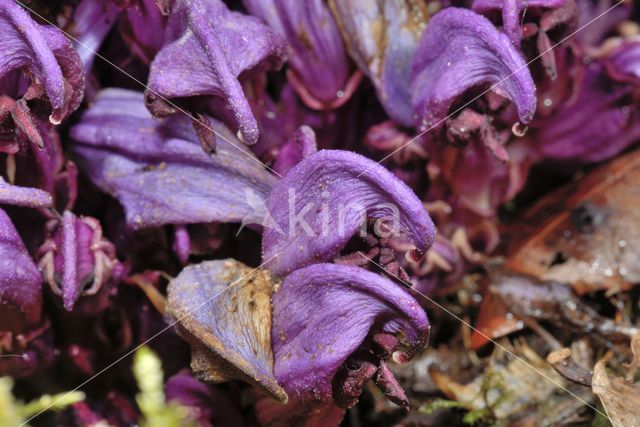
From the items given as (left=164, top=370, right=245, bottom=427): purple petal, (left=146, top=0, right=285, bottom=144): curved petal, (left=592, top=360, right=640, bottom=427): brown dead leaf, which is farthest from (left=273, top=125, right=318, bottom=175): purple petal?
(left=592, top=360, right=640, bottom=427): brown dead leaf

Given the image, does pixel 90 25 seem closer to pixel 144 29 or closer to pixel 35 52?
pixel 144 29

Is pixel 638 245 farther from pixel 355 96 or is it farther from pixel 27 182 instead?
pixel 27 182

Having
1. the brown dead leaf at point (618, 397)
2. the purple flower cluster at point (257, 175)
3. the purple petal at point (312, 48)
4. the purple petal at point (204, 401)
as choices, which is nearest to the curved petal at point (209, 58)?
the purple flower cluster at point (257, 175)

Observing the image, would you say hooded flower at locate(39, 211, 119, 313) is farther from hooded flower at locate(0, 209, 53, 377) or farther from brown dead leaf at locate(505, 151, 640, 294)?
brown dead leaf at locate(505, 151, 640, 294)

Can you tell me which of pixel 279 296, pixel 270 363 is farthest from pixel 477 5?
pixel 270 363

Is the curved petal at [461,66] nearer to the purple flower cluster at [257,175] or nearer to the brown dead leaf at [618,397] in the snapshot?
the purple flower cluster at [257,175]
